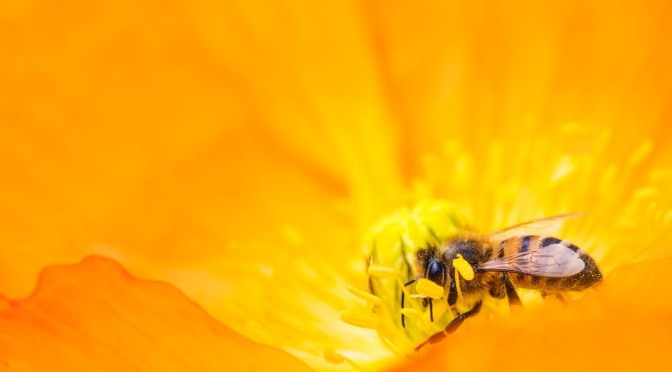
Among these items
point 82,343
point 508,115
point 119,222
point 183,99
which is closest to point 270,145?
point 183,99

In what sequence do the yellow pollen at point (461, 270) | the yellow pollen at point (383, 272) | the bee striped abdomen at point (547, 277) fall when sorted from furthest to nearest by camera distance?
the yellow pollen at point (383, 272)
the yellow pollen at point (461, 270)
the bee striped abdomen at point (547, 277)

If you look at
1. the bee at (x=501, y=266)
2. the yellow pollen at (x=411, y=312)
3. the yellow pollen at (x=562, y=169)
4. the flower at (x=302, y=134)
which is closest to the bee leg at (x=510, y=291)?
the bee at (x=501, y=266)

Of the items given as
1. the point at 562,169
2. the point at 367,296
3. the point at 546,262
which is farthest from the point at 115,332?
the point at 562,169

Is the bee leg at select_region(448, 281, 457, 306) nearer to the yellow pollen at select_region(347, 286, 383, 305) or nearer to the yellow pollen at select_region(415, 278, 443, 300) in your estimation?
the yellow pollen at select_region(415, 278, 443, 300)

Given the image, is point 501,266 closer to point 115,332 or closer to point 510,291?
point 510,291

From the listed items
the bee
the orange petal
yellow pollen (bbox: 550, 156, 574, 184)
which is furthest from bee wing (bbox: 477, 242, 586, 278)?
yellow pollen (bbox: 550, 156, 574, 184)

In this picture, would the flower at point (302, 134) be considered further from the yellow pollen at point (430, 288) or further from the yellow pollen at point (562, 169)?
the yellow pollen at point (430, 288)
